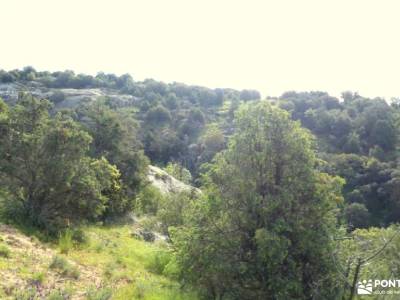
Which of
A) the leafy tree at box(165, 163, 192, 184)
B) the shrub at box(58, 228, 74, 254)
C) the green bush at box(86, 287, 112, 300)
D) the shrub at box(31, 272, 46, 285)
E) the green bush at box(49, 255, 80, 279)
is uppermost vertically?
the shrub at box(31, 272, 46, 285)

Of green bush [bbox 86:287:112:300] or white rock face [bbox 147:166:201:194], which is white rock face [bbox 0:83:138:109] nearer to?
white rock face [bbox 147:166:201:194]

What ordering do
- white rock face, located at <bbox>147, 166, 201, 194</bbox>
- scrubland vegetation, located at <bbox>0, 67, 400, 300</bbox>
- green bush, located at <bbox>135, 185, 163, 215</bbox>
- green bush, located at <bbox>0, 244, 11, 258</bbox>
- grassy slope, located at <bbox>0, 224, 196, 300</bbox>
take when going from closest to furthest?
grassy slope, located at <bbox>0, 224, 196, 300</bbox> < scrubland vegetation, located at <bbox>0, 67, 400, 300</bbox> < green bush, located at <bbox>0, 244, 11, 258</bbox> < green bush, located at <bbox>135, 185, 163, 215</bbox> < white rock face, located at <bbox>147, 166, 201, 194</bbox>

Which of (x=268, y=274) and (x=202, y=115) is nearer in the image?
(x=268, y=274)

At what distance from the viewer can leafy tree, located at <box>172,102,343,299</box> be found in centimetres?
1090

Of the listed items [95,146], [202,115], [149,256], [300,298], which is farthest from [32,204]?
[202,115]

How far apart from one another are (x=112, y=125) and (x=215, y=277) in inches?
990

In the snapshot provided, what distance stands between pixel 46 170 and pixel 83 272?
714 cm

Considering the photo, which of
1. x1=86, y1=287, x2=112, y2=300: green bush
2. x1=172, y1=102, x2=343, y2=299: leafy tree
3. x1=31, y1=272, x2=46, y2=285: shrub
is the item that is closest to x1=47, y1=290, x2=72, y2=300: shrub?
x1=86, y1=287, x2=112, y2=300: green bush

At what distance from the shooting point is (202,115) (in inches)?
3989

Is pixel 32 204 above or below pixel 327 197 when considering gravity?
below

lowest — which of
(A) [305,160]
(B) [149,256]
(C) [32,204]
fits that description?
(B) [149,256]

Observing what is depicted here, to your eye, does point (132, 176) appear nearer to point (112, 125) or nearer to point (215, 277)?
point (112, 125)

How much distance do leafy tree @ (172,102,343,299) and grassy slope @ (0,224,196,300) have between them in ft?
6.35

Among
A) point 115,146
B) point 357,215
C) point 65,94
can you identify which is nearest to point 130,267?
point 115,146
